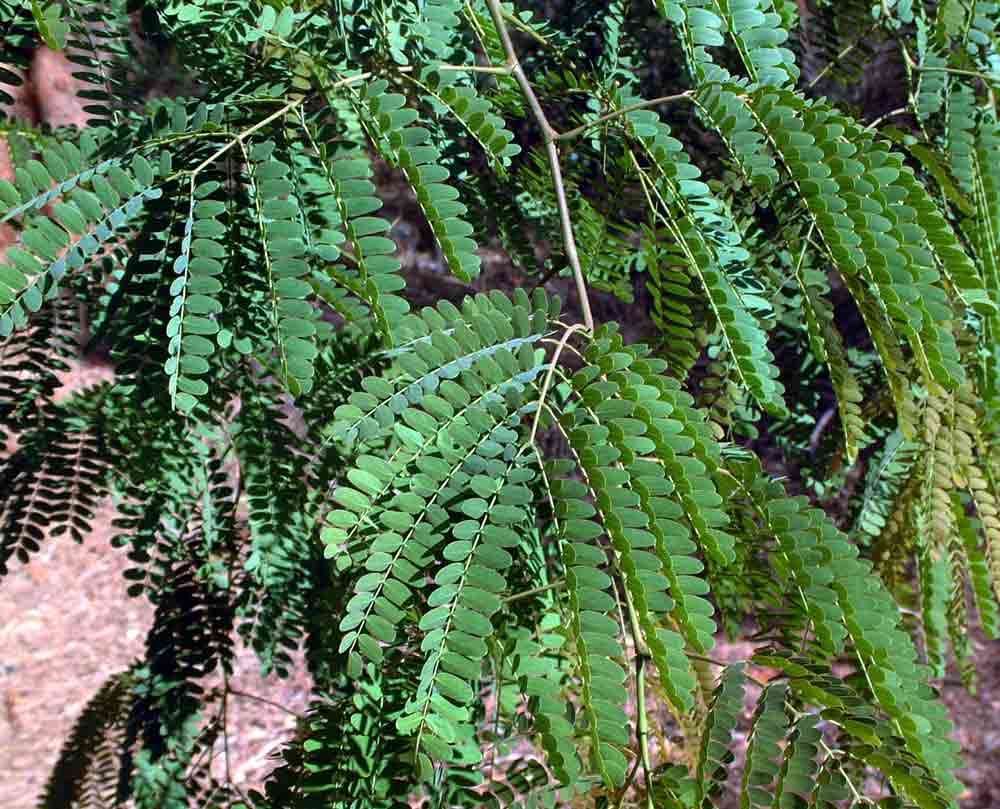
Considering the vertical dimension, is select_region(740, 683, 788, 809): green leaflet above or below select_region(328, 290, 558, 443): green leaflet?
below

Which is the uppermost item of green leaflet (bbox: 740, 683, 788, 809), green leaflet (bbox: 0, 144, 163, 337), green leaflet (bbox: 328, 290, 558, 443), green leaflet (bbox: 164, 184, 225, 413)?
green leaflet (bbox: 0, 144, 163, 337)

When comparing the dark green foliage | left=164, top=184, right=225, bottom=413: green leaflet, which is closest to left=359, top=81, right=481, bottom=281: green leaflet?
the dark green foliage

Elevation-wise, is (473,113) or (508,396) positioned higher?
(473,113)

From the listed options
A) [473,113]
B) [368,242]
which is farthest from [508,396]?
[473,113]

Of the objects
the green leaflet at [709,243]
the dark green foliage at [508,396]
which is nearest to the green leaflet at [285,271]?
the dark green foliage at [508,396]

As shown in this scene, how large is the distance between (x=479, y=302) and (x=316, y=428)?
0.42 m

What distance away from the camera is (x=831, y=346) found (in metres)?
0.92

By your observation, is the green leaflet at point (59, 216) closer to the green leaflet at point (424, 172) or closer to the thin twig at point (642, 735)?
the green leaflet at point (424, 172)

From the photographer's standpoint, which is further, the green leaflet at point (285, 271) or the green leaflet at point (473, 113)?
the green leaflet at point (473, 113)

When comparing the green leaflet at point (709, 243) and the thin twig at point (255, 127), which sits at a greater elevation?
the thin twig at point (255, 127)

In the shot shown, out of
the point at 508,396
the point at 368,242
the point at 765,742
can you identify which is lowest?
the point at 765,742

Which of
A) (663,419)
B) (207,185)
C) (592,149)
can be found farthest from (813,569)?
(592,149)

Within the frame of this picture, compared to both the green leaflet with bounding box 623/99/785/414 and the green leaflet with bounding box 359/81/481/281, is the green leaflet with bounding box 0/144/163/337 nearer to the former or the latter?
the green leaflet with bounding box 359/81/481/281

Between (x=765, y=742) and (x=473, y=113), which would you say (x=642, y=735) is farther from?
(x=473, y=113)
